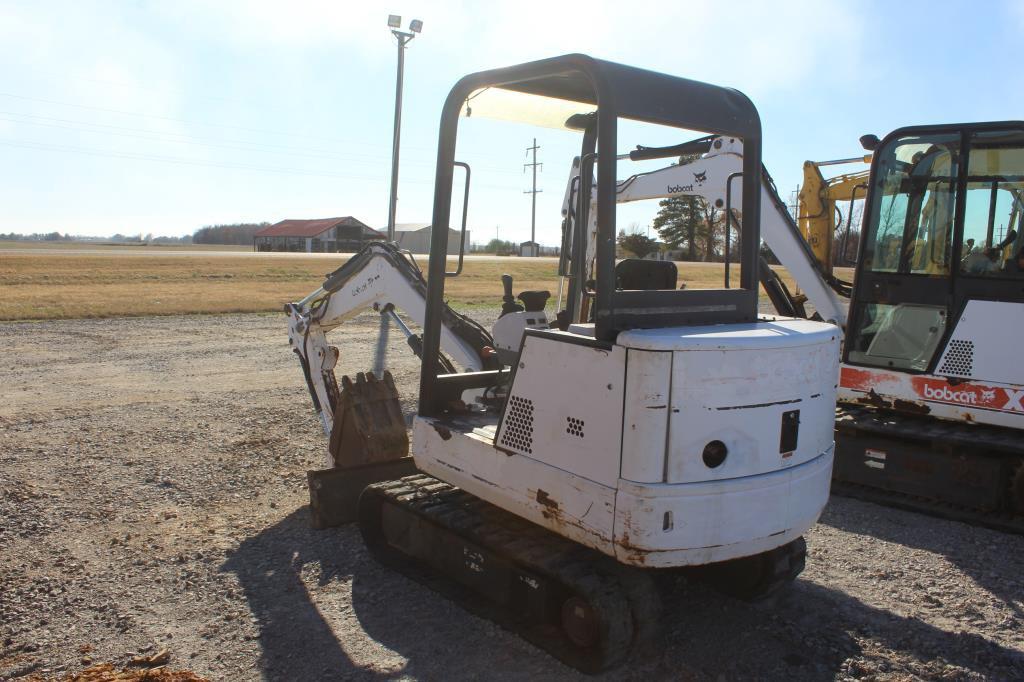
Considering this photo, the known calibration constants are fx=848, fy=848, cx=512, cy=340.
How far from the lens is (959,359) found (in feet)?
21.0

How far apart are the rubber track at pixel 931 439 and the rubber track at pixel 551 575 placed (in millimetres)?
3537

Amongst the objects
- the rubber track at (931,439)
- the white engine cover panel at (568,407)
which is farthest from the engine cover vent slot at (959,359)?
the white engine cover panel at (568,407)

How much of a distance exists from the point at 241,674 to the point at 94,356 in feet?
34.2

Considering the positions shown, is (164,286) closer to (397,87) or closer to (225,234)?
(397,87)

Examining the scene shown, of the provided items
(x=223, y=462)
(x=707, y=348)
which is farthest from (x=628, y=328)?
(x=223, y=462)

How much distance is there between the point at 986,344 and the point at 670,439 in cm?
403

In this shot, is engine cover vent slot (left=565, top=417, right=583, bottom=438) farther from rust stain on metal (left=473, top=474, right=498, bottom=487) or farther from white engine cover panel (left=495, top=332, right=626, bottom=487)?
rust stain on metal (left=473, top=474, right=498, bottom=487)

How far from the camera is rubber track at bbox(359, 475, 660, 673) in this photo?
3.76 metres

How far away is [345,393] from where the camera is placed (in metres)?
6.11

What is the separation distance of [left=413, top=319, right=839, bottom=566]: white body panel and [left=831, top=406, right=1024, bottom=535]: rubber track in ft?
9.17

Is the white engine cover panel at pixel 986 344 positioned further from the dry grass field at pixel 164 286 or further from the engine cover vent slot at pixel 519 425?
the dry grass field at pixel 164 286

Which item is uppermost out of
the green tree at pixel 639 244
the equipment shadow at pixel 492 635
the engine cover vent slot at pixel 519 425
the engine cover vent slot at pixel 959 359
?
the green tree at pixel 639 244

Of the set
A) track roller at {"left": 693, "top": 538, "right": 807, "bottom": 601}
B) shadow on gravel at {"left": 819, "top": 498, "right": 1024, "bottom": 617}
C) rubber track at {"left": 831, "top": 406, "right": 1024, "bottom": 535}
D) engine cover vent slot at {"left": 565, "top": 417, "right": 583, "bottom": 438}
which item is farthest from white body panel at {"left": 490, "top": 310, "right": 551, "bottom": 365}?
rubber track at {"left": 831, "top": 406, "right": 1024, "bottom": 535}

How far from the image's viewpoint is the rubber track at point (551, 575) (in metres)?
3.76
